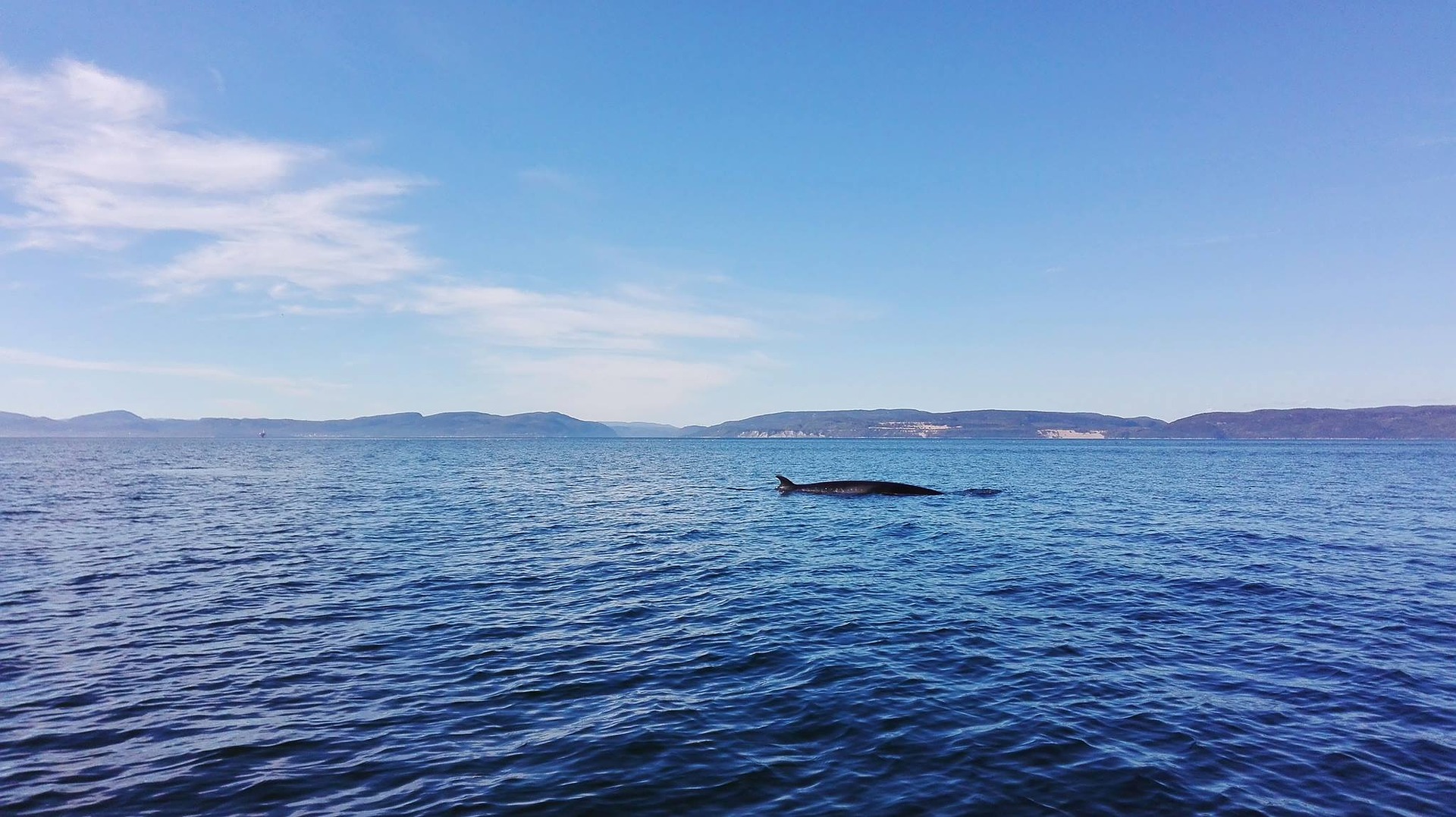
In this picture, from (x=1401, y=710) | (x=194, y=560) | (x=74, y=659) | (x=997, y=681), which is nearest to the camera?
(x=1401, y=710)

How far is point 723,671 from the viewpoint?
15.5 m

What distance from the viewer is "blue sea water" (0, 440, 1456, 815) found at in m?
10.4

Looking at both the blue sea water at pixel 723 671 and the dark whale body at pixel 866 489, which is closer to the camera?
the blue sea water at pixel 723 671

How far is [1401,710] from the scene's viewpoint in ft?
43.4

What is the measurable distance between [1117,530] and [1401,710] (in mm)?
26220

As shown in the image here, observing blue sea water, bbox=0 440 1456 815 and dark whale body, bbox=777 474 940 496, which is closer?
blue sea water, bbox=0 440 1456 815

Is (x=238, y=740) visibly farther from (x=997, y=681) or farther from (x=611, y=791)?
(x=997, y=681)

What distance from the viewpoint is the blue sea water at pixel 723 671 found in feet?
34.1

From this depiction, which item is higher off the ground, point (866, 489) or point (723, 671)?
point (866, 489)

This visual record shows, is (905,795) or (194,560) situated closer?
(905,795)

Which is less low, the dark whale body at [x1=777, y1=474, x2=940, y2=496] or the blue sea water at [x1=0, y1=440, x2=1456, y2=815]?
the dark whale body at [x1=777, y1=474, x2=940, y2=496]

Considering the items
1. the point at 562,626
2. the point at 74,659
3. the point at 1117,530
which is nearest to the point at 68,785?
the point at 74,659

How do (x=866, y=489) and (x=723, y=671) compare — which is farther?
(x=866, y=489)

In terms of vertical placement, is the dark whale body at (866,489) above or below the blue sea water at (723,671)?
above
